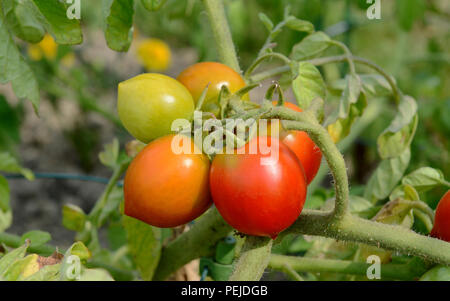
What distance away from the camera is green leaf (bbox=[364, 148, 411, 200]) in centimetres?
91

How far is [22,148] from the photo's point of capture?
2367 millimetres

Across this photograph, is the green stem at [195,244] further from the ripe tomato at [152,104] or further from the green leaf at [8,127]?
the green leaf at [8,127]

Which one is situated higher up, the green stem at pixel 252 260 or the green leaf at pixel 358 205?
the green stem at pixel 252 260

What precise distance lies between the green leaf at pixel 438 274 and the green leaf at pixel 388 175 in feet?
0.82

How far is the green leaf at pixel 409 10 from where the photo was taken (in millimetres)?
1396

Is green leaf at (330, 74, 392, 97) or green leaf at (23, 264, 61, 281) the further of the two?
green leaf at (330, 74, 392, 97)

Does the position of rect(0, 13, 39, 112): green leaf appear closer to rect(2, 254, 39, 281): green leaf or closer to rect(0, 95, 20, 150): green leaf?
rect(2, 254, 39, 281): green leaf

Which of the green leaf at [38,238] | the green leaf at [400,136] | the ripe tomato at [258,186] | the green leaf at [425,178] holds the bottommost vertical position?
the green leaf at [38,238]

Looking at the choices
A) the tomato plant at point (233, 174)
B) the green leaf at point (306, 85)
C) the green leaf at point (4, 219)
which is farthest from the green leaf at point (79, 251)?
the green leaf at point (4, 219)

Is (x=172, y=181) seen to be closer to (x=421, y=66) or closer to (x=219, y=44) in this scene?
(x=219, y=44)

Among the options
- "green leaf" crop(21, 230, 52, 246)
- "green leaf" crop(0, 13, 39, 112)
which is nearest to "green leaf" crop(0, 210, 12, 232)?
"green leaf" crop(21, 230, 52, 246)

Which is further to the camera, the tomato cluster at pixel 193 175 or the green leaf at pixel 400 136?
the green leaf at pixel 400 136

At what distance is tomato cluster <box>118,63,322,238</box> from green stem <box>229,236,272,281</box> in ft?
0.14
